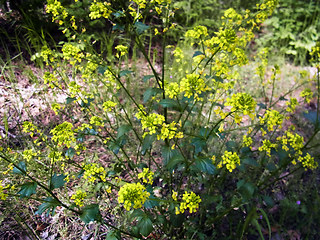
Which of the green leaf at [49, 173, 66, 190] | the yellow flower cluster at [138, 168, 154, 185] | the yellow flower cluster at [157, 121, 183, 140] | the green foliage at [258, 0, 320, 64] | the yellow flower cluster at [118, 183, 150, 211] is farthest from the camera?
the green foliage at [258, 0, 320, 64]

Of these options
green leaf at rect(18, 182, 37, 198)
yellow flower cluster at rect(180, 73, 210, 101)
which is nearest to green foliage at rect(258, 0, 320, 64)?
yellow flower cluster at rect(180, 73, 210, 101)

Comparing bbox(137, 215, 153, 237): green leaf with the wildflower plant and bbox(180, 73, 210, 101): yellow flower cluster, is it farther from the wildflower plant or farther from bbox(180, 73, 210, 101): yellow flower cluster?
bbox(180, 73, 210, 101): yellow flower cluster

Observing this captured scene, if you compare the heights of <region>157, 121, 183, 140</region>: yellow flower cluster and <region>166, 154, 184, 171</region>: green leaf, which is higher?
<region>157, 121, 183, 140</region>: yellow flower cluster

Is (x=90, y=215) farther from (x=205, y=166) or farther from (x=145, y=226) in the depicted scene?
(x=205, y=166)

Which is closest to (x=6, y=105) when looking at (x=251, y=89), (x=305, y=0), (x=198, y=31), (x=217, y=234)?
(x=198, y=31)

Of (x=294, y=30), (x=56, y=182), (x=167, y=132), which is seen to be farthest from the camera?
(x=294, y=30)

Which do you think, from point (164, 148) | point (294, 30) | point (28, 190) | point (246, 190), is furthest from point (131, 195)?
point (294, 30)

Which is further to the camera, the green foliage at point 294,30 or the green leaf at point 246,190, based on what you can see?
the green foliage at point 294,30

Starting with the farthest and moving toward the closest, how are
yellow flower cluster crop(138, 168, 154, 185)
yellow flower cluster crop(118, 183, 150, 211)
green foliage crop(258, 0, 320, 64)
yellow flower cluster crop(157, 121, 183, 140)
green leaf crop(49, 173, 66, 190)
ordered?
green foliage crop(258, 0, 320, 64)
yellow flower cluster crop(138, 168, 154, 185)
green leaf crop(49, 173, 66, 190)
yellow flower cluster crop(157, 121, 183, 140)
yellow flower cluster crop(118, 183, 150, 211)

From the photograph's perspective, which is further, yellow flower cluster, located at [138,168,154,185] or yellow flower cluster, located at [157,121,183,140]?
yellow flower cluster, located at [138,168,154,185]

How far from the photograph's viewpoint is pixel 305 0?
18.6 ft

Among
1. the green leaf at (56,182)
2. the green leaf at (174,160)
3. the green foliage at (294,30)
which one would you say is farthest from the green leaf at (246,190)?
the green foliage at (294,30)

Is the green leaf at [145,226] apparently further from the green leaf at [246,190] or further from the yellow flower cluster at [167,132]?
the green leaf at [246,190]

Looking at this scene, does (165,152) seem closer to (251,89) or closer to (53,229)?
(53,229)
